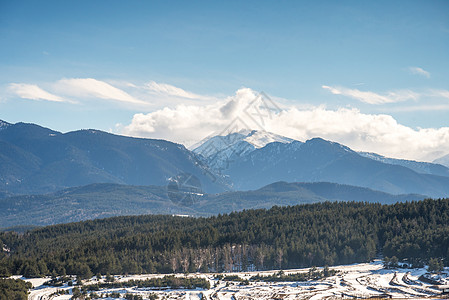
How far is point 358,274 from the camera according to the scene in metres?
183

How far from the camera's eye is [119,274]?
199750 millimetres

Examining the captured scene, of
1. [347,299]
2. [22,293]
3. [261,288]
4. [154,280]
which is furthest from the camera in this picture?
[154,280]

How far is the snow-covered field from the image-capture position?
15362cm

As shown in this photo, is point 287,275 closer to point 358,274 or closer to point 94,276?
point 358,274

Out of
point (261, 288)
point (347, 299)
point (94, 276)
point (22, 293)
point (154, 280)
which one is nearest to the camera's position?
point (347, 299)

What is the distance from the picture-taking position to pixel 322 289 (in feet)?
529

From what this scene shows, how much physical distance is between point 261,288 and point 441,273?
55260mm

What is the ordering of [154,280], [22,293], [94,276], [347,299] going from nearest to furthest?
[347,299] → [22,293] → [154,280] → [94,276]

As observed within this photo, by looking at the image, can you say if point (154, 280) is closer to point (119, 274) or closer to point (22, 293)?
point (119, 274)

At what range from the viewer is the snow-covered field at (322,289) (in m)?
154

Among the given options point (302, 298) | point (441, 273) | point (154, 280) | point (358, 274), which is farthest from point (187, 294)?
point (441, 273)

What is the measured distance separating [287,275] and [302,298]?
33149 millimetres

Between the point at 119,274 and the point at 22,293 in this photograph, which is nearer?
the point at 22,293

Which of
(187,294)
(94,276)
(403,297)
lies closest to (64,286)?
(94,276)
